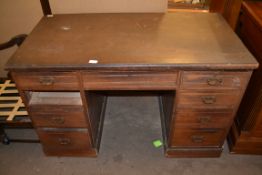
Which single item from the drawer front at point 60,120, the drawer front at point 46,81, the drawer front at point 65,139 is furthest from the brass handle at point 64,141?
the drawer front at point 46,81

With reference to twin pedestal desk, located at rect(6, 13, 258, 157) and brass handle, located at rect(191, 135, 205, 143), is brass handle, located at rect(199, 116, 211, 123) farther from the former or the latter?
brass handle, located at rect(191, 135, 205, 143)

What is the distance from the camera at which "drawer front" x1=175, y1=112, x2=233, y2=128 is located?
4.18 ft

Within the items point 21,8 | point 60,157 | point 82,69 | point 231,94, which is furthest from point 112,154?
point 21,8

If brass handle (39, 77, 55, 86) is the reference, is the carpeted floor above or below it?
below

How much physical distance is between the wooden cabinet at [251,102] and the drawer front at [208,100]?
0.21 metres

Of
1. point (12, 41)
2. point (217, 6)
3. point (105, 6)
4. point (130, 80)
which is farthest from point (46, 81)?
point (217, 6)

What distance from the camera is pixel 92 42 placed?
1.20 m

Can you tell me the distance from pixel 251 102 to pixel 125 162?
3.00 ft

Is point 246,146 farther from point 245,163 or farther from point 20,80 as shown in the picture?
point 20,80

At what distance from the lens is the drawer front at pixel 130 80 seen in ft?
3.59

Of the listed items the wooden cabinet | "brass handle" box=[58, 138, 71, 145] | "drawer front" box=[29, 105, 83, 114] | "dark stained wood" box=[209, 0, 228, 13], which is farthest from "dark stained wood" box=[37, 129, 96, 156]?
"dark stained wood" box=[209, 0, 228, 13]

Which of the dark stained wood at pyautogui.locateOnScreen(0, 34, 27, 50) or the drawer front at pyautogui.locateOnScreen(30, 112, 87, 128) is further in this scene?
the dark stained wood at pyautogui.locateOnScreen(0, 34, 27, 50)

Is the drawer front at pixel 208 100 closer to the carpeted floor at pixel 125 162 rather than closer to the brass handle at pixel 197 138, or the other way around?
the brass handle at pixel 197 138

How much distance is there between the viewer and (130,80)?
1115mm
